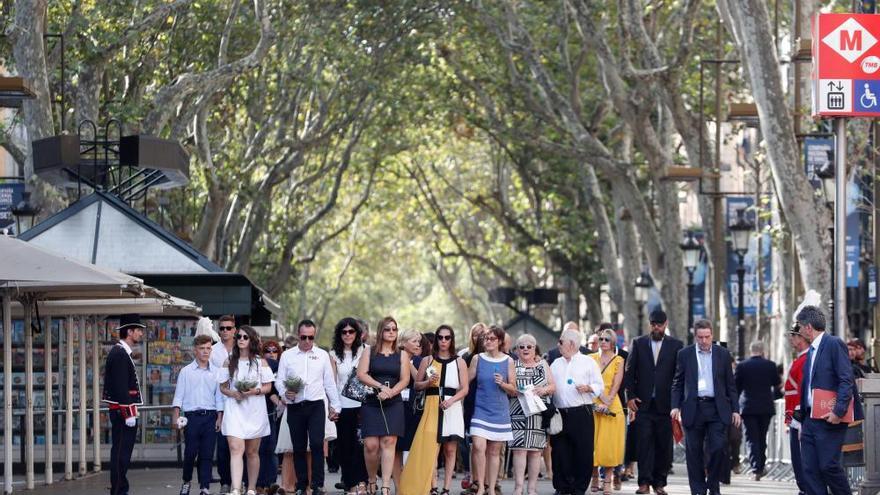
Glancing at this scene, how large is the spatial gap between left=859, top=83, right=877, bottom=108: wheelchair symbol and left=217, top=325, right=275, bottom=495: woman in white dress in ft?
20.6

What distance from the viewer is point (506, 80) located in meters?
40.1

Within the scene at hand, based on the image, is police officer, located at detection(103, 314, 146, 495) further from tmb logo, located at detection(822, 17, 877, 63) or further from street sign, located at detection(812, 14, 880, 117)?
tmb logo, located at detection(822, 17, 877, 63)

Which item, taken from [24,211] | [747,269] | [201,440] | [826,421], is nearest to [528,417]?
[201,440]

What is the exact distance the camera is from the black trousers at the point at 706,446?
678 inches

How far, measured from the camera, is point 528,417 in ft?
59.3

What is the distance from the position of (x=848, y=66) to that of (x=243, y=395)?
664cm

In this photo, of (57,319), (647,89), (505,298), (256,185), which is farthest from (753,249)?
(57,319)

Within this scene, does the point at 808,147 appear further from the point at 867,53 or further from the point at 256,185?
the point at 256,185

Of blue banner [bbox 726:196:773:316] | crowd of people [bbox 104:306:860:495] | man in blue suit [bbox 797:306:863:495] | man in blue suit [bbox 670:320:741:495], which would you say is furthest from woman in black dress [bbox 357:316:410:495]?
blue banner [bbox 726:196:773:316]

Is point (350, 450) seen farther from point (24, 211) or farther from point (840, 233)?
point (24, 211)

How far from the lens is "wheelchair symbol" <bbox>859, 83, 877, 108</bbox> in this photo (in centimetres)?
1856

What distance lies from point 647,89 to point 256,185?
33.2ft

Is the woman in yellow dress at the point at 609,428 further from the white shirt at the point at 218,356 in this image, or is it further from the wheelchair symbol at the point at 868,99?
the white shirt at the point at 218,356

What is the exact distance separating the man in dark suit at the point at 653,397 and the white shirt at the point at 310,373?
317cm
